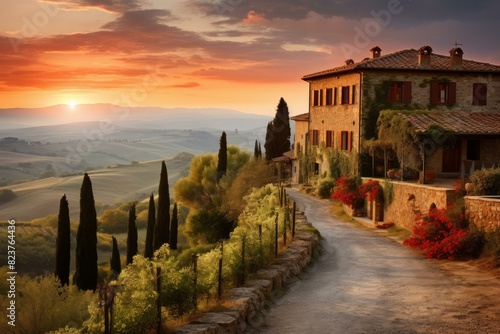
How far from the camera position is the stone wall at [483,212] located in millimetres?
17812

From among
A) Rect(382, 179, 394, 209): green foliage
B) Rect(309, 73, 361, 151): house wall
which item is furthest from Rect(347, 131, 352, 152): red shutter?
Rect(382, 179, 394, 209): green foliage

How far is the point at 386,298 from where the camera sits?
13.2 meters

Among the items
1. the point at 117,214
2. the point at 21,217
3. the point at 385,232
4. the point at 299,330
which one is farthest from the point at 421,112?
the point at 21,217

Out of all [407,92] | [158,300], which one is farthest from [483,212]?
[407,92]

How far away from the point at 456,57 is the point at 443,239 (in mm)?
21240

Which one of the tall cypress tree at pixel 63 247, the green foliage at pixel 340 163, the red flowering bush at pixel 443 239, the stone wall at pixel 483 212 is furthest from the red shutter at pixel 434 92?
the tall cypress tree at pixel 63 247

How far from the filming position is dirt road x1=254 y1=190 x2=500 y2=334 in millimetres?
11039

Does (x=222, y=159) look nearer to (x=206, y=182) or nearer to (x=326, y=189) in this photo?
(x=206, y=182)

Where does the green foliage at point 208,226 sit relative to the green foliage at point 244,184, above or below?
below

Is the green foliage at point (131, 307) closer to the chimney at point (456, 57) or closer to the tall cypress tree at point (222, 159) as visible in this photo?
the chimney at point (456, 57)

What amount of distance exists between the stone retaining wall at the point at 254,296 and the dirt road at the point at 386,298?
32 cm

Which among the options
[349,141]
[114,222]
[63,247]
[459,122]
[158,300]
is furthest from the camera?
[114,222]

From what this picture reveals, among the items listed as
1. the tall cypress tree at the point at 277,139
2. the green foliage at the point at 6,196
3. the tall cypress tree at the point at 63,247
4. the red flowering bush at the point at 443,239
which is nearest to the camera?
the red flowering bush at the point at 443,239

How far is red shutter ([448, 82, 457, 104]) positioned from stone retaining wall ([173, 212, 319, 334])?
21.4m
